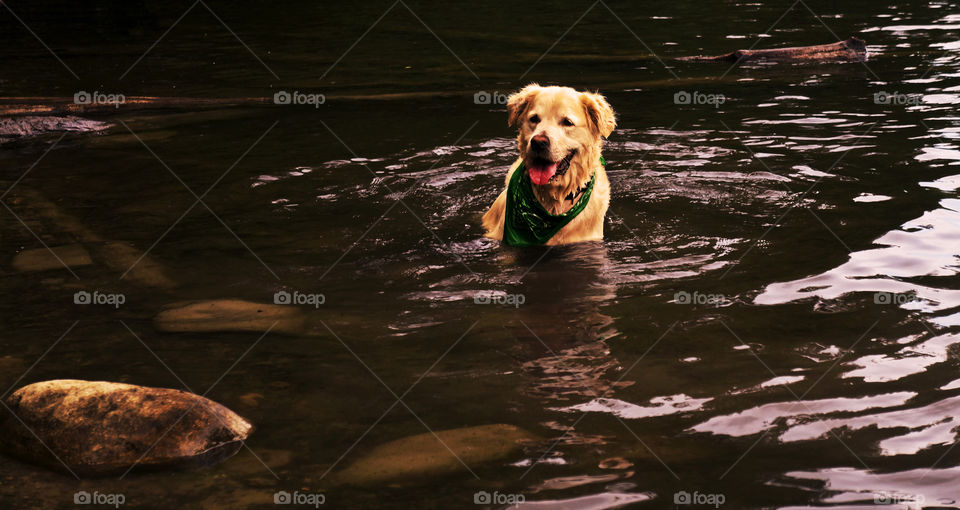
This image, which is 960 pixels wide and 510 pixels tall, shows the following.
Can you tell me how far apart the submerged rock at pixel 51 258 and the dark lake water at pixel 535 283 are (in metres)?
0.15

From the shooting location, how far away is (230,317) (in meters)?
6.73

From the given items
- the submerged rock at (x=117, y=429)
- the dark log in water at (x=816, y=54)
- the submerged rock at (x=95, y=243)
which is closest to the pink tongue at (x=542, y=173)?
the submerged rock at (x=95, y=243)

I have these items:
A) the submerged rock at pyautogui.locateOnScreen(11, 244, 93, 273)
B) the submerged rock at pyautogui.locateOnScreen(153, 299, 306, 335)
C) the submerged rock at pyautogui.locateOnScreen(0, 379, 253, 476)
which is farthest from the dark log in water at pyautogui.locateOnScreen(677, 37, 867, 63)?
the submerged rock at pyautogui.locateOnScreen(0, 379, 253, 476)

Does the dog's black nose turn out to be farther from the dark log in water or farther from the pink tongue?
the dark log in water

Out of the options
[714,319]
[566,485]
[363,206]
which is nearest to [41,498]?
[566,485]

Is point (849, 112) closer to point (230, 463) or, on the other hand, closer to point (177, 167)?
point (177, 167)

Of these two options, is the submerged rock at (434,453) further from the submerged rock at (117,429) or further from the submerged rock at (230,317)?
the submerged rock at (230,317)

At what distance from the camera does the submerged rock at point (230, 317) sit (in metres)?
6.55

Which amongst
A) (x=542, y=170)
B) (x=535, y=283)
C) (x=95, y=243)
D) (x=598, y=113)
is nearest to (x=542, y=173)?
(x=542, y=170)

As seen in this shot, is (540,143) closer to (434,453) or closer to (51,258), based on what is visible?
(434,453)

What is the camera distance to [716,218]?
Result: 898cm

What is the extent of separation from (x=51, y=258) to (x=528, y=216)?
4.27 m

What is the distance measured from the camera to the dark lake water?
4688 mm

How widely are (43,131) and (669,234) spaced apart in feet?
29.4
